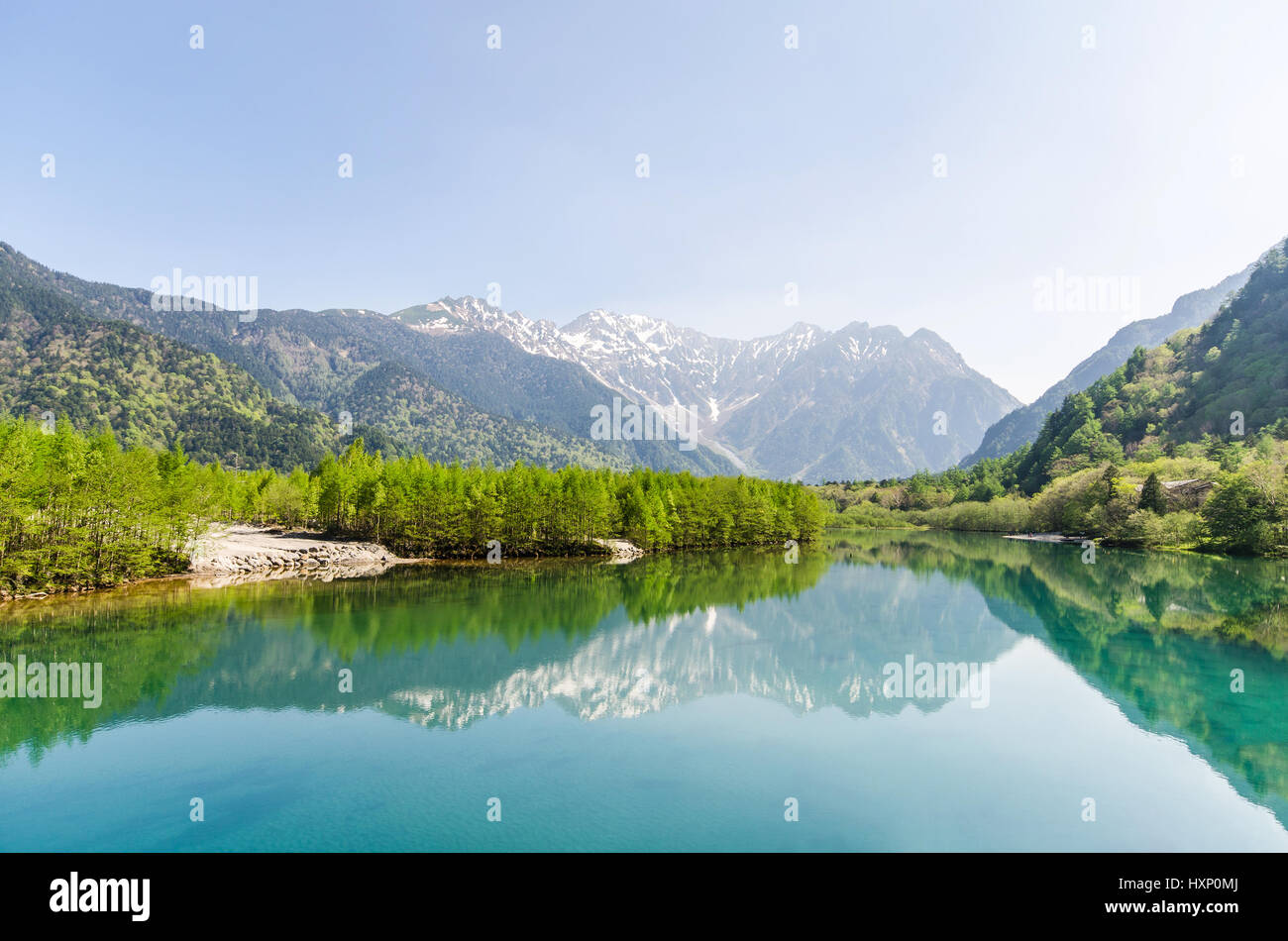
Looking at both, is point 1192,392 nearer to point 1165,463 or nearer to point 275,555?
point 1165,463

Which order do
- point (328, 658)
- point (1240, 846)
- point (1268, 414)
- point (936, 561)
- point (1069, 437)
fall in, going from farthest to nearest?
point (1069, 437)
point (1268, 414)
point (936, 561)
point (328, 658)
point (1240, 846)

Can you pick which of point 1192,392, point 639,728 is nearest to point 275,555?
point 639,728

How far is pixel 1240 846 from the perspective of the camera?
1242cm

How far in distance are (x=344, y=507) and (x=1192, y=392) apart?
532 feet

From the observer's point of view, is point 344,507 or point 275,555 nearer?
point 275,555

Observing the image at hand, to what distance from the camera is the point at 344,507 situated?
258 ft

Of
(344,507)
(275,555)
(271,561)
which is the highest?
(344,507)

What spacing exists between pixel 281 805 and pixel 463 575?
4408 centimetres

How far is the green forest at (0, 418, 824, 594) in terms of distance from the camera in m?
38.6

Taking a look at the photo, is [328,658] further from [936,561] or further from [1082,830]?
[936,561]

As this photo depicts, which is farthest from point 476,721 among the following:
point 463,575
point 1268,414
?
point 1268,414

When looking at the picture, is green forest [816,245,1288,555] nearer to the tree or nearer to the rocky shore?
the tree

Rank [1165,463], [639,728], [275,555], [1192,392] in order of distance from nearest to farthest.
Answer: [639,728] < [275,555] < [1165,463] < [1192,392]

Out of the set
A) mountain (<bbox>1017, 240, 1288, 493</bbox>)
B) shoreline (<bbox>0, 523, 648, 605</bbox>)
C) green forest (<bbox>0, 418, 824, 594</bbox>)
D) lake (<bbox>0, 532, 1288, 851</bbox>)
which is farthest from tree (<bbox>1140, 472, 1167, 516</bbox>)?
shoreline (<bbox>0, 523, 648, 605</bbox>)
